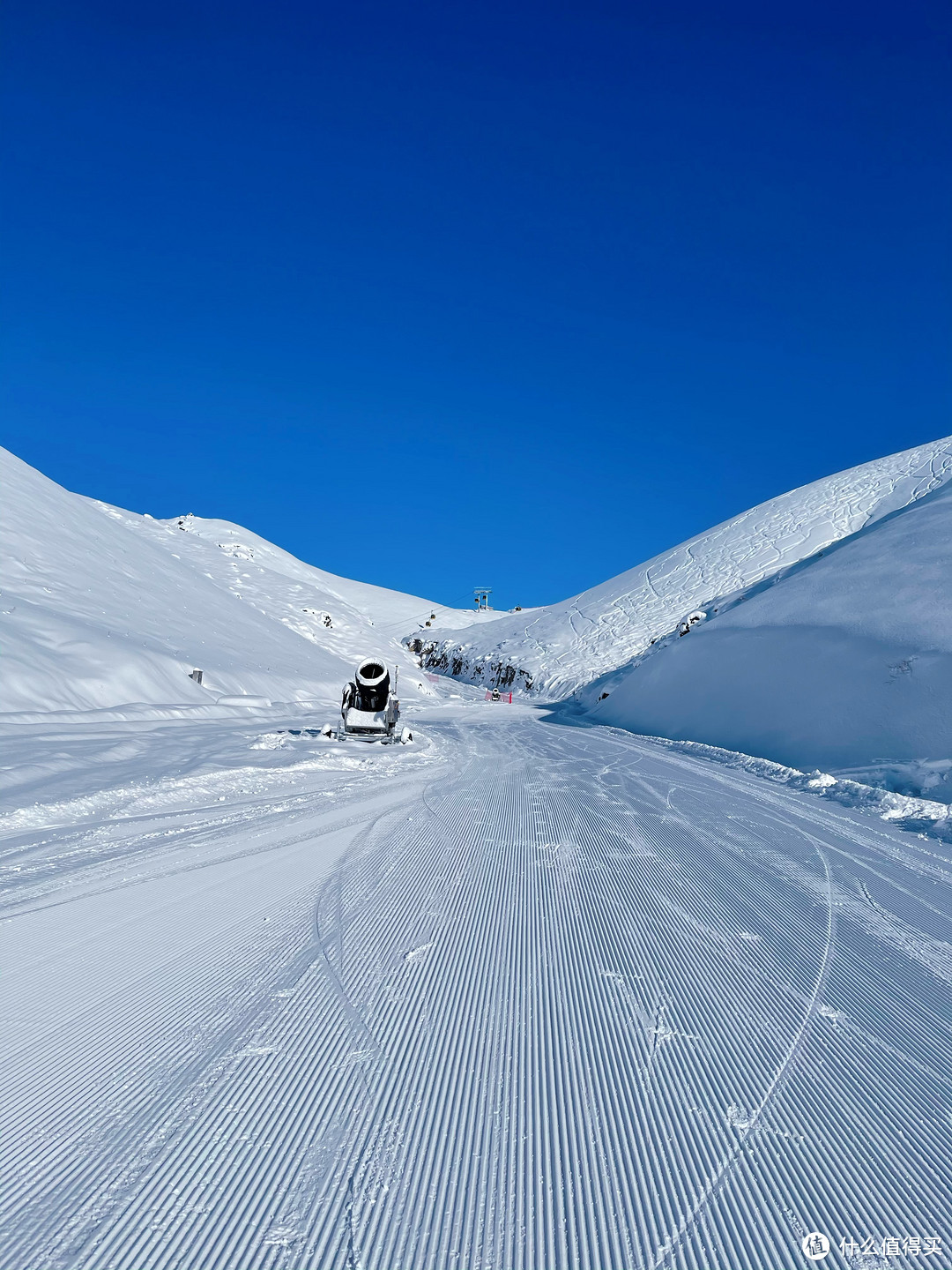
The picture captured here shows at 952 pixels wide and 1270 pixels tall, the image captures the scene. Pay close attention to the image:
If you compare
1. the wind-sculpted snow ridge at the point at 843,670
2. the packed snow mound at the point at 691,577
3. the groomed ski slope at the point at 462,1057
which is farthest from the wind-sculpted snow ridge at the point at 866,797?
the packed snow mound at the point at 691,577

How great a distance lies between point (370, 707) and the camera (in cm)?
1719

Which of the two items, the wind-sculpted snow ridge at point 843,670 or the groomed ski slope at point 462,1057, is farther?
the wind-sculpted snow ridge at point 843,670

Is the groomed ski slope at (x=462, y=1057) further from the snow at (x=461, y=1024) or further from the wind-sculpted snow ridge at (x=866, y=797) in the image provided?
the wind-sculpted snow ridge at (x=866, y=797)

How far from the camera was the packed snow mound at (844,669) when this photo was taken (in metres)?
12.1

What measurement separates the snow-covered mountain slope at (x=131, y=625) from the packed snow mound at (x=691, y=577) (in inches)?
463

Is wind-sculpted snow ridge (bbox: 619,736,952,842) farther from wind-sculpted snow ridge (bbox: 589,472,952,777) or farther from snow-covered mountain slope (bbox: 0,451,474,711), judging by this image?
snow-covered mountain slope (bbox: 0,451,474,711)

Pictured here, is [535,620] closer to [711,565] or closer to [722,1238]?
[711,565]

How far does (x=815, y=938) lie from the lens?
14.6 feet

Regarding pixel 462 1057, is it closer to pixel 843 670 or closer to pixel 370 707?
pixel 370 707

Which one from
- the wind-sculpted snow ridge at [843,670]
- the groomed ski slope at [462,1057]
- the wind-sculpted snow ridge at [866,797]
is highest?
the wind-sculpted snow ridge at [843,670]

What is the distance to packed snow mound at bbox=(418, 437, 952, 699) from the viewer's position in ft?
174

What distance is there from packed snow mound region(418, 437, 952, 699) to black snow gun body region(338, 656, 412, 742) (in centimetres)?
3391

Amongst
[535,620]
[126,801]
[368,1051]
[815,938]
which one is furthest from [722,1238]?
[535,620]

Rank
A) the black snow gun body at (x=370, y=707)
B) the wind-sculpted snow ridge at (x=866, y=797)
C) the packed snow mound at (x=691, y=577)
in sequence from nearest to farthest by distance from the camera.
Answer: the wind-sculpted snow ridge at (x=866, y=797)
the black snow gun body at (x=370, y=707)
the packed snow mound at (x=691, y=577)
